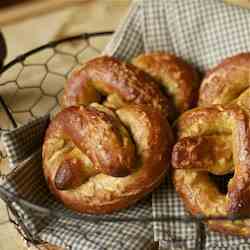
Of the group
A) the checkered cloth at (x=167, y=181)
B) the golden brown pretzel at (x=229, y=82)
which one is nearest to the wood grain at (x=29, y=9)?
the checkered cloth at (x=167, y=181)

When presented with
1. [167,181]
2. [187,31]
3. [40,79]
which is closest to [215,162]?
[167,181]

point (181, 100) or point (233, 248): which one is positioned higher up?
point (181, 100)

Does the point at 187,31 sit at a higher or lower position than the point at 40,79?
higher

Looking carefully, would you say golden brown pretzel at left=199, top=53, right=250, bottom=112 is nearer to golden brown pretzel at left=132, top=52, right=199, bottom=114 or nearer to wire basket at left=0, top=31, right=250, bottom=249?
golden brown pretzel at left=132, top=52, right=199, bottom=114

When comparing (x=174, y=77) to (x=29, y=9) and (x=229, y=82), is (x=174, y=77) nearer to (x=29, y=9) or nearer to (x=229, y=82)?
(x=229, y=82)

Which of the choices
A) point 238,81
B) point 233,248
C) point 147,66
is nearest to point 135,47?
point 147,66

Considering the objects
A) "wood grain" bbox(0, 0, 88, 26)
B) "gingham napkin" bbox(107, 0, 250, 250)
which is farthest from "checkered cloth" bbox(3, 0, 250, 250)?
"wood grain" bbox(0, 0, 88, 26)

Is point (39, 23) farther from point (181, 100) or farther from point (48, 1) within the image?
point (181, 100)
